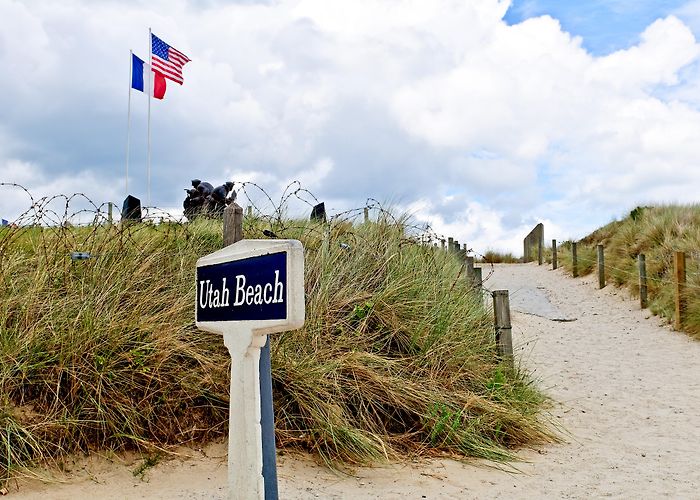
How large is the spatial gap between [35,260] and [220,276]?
143 inches

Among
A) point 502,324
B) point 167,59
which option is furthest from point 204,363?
point 167,59

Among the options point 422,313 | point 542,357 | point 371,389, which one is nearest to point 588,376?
point 542,357

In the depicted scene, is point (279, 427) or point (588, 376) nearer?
point (279, 427)

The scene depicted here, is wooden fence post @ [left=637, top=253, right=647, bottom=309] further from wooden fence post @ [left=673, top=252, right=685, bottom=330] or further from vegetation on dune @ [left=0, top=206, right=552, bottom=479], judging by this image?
vegetation on dune @ [left=0, top=206, right=552, bottom=479]

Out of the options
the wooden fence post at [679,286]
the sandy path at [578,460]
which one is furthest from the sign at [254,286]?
the wooden fence post at [679,286]

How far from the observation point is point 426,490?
4438mm

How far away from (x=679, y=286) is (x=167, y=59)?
14101 millimetres

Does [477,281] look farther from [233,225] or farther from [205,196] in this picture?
[205,196]

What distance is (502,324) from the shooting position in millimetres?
6848

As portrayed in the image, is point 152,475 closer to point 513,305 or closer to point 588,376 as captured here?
point 588,376

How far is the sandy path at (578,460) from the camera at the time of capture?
428 centimetres

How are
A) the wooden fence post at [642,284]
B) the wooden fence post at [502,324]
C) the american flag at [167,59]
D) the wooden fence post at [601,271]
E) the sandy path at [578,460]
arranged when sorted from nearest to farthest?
the sandy path at [578,460] → the wooden fence post at [502,324] → the wooden fence post at [642,284] → the wooden fence post at [601,271] → the american flag at [167,59]

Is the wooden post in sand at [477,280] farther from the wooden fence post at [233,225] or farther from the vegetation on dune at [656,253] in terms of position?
the vegetation on dune at [656,253]

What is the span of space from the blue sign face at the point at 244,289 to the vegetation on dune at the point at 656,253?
411 inches
